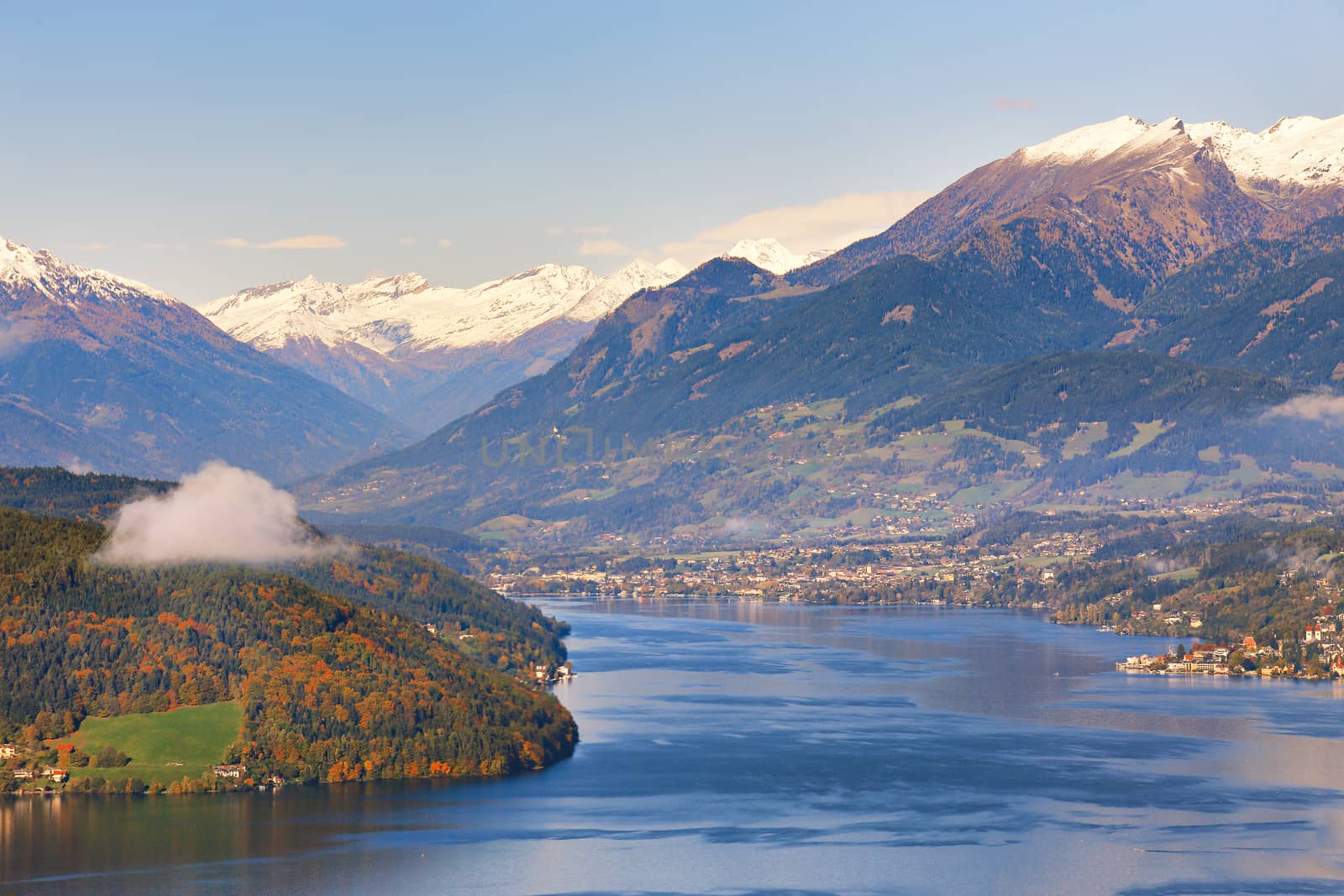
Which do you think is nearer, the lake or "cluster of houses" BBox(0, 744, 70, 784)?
the lake

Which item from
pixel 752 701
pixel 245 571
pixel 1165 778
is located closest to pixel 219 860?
pixel 245 571

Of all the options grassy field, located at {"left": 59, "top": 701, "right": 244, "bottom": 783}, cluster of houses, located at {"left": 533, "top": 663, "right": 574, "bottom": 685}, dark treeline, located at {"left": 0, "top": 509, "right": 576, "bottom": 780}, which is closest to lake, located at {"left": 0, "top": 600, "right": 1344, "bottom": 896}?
grassy field, located at {"left": 59, "top": 701, "right": 244, "bottom": 783}

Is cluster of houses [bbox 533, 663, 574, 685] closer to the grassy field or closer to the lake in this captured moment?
the lake

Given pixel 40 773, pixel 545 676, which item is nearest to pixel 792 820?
pixel 40 773

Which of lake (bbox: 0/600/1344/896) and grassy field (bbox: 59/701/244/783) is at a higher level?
grassy field (bbox: 59/701/244/783)

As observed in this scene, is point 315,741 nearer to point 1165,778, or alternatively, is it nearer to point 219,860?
point 219,860

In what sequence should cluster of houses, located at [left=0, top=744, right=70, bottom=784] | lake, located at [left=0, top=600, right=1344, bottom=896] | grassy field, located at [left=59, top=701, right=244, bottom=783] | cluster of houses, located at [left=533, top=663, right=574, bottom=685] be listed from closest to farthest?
1. lake, located at [left=0, top=600, right=1344, bottom=896]
2. cluster of houses, located at [left=0, top=744, right=70, bottom=784]
3. grassy field, located at [left=59, top=701, right=244, bottom=783]
4. cluster of houses, located at [left=533, top=663, right=574, bottom=685]
